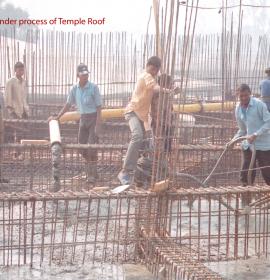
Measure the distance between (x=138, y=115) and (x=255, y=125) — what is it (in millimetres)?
1348

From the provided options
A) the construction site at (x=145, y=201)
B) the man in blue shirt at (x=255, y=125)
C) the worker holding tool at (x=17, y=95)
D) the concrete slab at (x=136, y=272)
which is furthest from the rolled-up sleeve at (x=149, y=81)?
the worker holding tool at (x=17, y=95)

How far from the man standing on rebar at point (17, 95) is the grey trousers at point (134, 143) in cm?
349

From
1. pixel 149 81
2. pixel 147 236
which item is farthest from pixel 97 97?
pixel 147 236

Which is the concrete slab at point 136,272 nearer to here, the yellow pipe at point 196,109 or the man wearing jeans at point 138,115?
the man wearing jeans at point 138,115

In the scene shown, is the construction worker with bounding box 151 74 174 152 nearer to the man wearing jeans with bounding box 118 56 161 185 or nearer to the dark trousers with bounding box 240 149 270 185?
the man wearing jeans with bounding box 118 56 161 185

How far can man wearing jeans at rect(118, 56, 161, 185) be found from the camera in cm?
703

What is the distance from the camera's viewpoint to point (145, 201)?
5.11 m

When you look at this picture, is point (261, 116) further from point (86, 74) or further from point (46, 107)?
point (46, 107)

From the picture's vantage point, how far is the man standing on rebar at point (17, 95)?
34.3 ft

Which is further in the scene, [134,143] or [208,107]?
[208,107]

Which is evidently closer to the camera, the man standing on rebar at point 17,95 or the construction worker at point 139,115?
the construction worker at point 139,115

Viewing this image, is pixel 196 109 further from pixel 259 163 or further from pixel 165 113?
pixel 165 113

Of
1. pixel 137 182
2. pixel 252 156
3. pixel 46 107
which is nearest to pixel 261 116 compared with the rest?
pixel 252 156

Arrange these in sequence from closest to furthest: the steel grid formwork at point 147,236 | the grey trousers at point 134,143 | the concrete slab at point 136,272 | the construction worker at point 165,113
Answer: the steel grid formwork at point 147,236 → the construction worker at point 165,113 → the concrete slab at point 136,272 → the grey trousers at point 134,143
